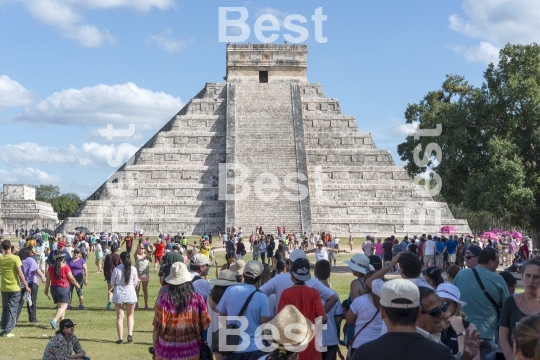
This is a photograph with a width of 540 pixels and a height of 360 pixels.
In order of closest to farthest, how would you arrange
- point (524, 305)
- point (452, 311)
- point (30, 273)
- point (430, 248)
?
point (452, 311), point (524, 305), point (30, 273), point (430, 248)

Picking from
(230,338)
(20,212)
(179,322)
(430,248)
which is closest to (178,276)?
(179,322)

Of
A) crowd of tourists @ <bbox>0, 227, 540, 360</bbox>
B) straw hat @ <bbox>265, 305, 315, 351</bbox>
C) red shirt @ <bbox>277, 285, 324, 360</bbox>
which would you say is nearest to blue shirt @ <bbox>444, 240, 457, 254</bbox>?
crowd of tourists @ <bbox>0, 227, 540, 360</bbox>

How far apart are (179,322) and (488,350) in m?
2.82

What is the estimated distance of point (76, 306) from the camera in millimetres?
15359

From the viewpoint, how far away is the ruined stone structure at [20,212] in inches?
2451

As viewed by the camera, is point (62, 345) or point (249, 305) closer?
point (249, 305)

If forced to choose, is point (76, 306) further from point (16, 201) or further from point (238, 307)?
point (16, 201)

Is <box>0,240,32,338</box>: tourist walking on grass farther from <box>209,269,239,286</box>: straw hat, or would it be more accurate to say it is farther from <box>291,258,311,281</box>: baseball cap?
<box>291,258,311,281</box>: baseball cap

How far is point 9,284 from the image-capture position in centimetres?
1168

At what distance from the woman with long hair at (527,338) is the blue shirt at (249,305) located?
8.74 feet

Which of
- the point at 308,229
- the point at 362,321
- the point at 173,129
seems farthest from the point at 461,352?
the point at 173,129

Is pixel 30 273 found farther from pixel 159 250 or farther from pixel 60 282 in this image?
pixel 159 250

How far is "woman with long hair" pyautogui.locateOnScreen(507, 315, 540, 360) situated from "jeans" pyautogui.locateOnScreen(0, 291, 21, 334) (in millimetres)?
9298

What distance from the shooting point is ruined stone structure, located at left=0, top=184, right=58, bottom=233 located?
62.2m
